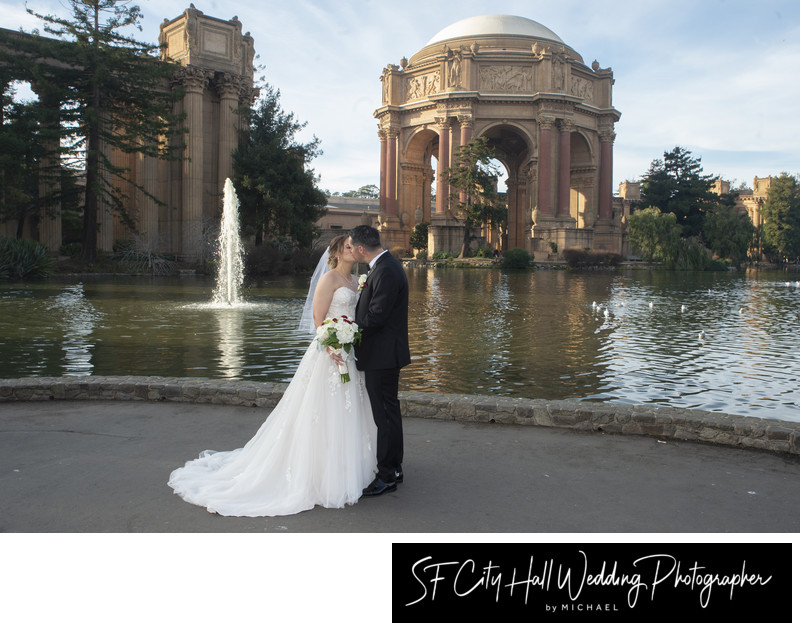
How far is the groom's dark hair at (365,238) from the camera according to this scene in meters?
4.82

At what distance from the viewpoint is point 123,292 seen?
78.7 feet

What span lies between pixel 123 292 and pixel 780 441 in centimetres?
2216

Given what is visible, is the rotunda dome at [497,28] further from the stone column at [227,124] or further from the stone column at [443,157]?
the stone column at [227,124]

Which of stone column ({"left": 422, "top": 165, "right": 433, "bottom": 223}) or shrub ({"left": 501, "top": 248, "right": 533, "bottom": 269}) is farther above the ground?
stone column ({"left": 422, "top": 165, "right": 433, "bottom": 223})

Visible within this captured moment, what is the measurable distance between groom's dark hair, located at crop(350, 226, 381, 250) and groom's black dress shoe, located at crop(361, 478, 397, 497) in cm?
164

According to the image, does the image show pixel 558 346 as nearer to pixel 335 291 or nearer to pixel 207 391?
pixel 207 391

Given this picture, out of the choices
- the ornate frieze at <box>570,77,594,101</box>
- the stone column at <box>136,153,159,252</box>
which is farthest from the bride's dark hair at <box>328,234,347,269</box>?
the ornate frieze at <box>570,77,594,101</box>

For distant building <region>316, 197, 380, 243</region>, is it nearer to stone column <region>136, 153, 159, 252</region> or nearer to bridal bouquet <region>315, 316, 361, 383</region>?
stone column <region>136, 153, 159, 252</region>

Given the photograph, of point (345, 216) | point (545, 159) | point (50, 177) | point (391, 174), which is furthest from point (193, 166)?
point (345, 216)

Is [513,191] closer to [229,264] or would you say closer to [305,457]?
[229,264]

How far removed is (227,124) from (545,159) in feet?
121

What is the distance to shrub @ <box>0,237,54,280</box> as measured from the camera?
2855 cm

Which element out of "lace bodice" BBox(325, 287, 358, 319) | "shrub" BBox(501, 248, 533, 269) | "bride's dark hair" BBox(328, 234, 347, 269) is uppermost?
"shrub" BBox(501, 248, 533, 269)

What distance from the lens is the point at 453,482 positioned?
5105 millimetres
